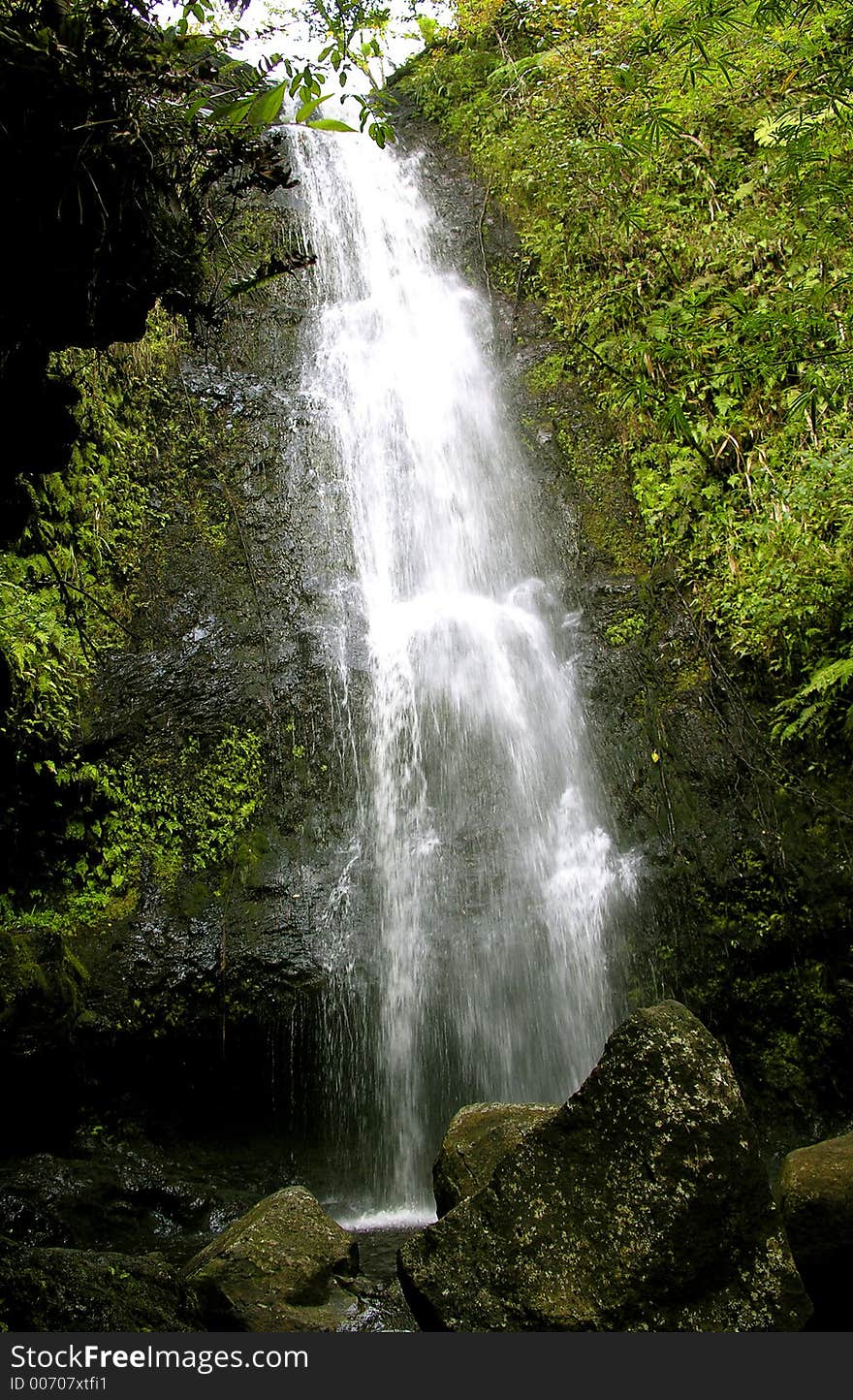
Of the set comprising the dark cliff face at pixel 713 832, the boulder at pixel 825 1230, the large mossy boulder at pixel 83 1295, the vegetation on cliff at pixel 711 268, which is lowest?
the boulder at pixel 825 1230

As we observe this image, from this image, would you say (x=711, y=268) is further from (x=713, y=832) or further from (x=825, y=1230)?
(x=825, y=1230)

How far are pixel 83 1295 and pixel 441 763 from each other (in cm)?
481

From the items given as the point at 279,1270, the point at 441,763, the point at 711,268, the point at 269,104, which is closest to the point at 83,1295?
the point at 279,1270

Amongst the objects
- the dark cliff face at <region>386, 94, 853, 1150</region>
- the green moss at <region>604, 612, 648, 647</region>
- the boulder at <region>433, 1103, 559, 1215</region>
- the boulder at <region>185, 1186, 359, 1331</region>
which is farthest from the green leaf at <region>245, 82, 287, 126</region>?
the green moss at <region>604, 612, 648, 647</region>

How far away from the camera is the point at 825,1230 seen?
11.8 ft

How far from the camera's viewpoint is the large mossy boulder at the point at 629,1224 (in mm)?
2793

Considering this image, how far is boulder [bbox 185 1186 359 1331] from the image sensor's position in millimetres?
3576

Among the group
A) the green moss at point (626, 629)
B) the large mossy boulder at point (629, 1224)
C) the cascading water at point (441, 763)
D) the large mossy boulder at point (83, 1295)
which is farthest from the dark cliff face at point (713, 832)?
the large mossy boulder at point (83, 1295)

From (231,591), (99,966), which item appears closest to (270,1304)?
(99,966)

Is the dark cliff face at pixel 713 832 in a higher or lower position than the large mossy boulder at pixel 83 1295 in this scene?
higher

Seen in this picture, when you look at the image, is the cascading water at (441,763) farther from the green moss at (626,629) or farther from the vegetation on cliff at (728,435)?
the vegetation on cliff at (728,435)

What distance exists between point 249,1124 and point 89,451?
20.5 feet

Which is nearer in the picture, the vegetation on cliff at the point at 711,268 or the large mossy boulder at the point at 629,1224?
the large mossy boulder at the point at 629,1224

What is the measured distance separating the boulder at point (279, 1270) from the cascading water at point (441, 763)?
1.63 metres
